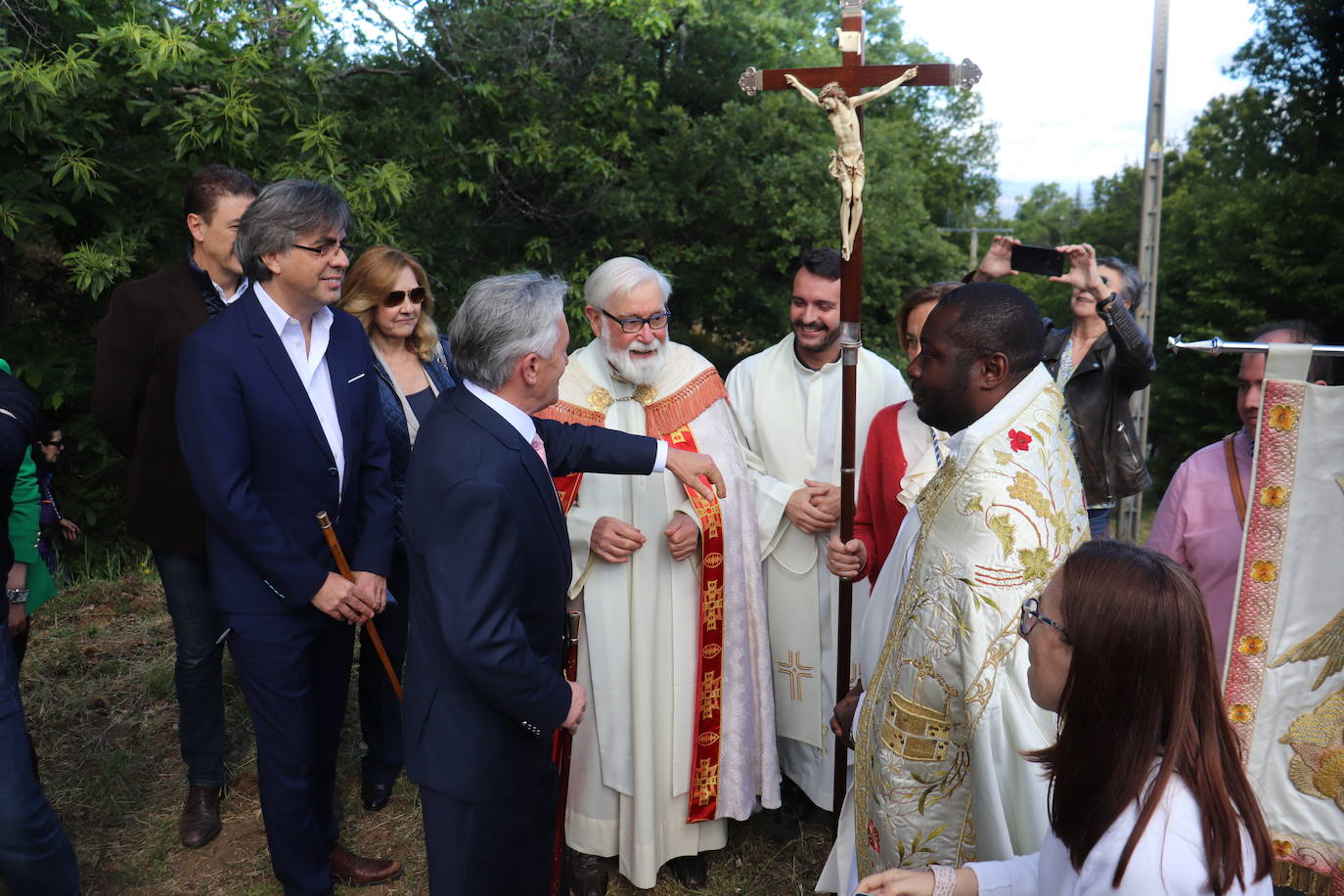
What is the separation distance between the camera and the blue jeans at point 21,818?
2883 mm

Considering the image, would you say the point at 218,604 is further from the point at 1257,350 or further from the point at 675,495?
the point at 1257,350

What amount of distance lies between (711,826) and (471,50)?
6121 mm

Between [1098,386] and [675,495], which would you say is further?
[1098,386]

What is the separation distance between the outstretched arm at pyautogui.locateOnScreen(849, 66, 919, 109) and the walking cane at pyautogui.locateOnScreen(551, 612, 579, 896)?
1813mm

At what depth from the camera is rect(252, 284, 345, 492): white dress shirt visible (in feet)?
10.5

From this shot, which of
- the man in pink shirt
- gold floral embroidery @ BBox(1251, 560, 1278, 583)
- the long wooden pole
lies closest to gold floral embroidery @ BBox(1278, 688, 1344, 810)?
gold floral embroidery @ BBox(1251, 560, 1278, 583)

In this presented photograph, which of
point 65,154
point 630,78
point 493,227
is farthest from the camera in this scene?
point 493,227

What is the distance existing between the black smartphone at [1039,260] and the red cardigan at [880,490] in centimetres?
66

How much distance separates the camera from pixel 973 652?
2.26 m

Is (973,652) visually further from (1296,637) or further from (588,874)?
(588,874)

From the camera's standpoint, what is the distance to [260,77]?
20.5 feet

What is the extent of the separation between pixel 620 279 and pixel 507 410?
1.15 m

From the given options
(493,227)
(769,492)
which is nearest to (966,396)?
(769,492)

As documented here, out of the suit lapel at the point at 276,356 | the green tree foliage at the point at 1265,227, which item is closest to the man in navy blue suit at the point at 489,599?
the suit lapel at the point at 276,356
